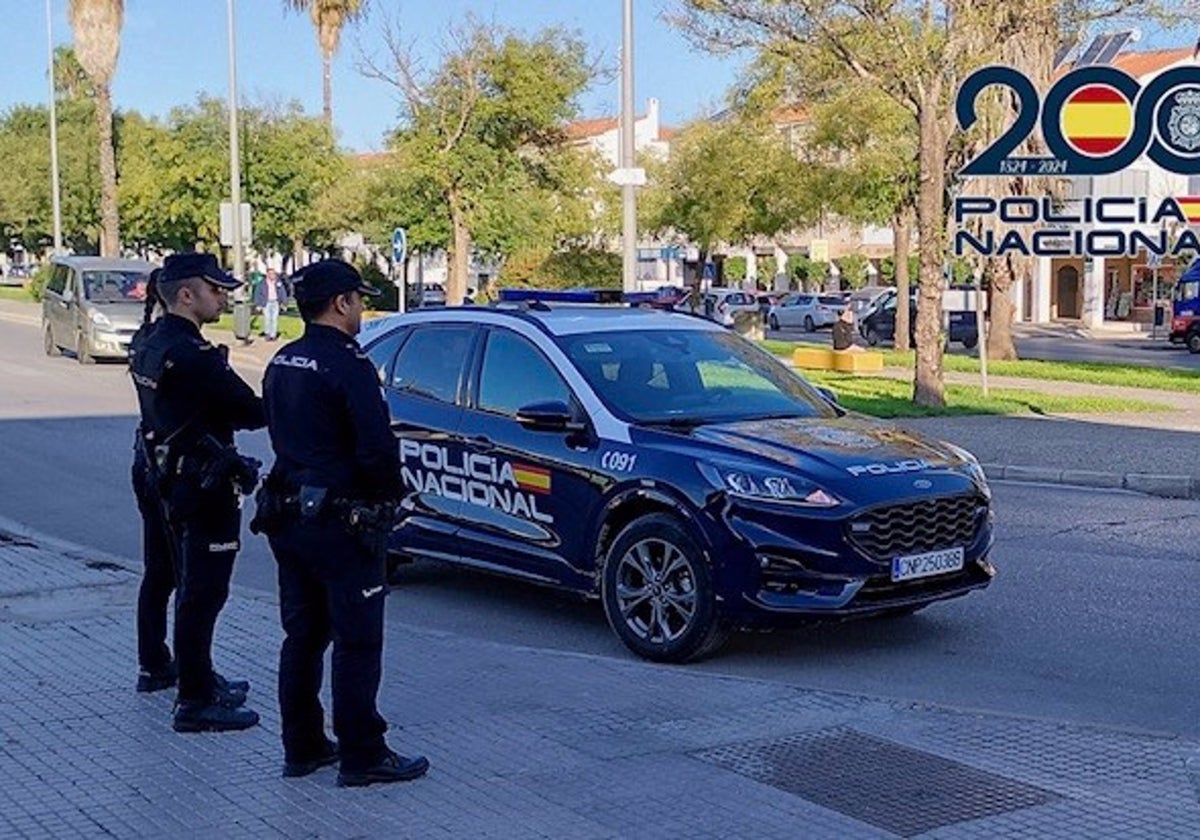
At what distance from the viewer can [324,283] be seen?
207 inches

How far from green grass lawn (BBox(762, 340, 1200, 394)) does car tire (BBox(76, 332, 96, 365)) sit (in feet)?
38.4

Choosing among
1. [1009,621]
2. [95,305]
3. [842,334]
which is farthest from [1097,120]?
[1009,621]

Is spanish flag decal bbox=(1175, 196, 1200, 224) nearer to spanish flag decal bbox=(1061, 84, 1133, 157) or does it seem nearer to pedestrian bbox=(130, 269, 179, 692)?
spanish flag decal bbox=(1061, 84, 1133, 157)

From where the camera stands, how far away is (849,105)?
35.3 m

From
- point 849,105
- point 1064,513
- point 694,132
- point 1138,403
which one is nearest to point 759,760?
point 1064,513

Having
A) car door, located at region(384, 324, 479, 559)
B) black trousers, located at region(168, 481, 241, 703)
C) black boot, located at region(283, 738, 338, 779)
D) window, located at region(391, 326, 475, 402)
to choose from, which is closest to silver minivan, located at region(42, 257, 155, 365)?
window, located at region(391, 326, 475, 402)

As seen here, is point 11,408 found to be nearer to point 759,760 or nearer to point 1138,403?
point 1138,403

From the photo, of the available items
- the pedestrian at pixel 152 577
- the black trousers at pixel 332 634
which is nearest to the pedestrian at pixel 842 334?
the pedestrian at pixel 152 577

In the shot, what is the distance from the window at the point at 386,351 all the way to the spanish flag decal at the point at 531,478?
1.42 meters

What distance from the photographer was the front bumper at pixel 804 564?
23.2ft

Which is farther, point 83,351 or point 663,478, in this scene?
point 83,351

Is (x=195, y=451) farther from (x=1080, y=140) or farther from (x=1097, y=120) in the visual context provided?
(x=1080, y=140)

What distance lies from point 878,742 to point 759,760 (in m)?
0.54

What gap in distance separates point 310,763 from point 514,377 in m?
3.34
